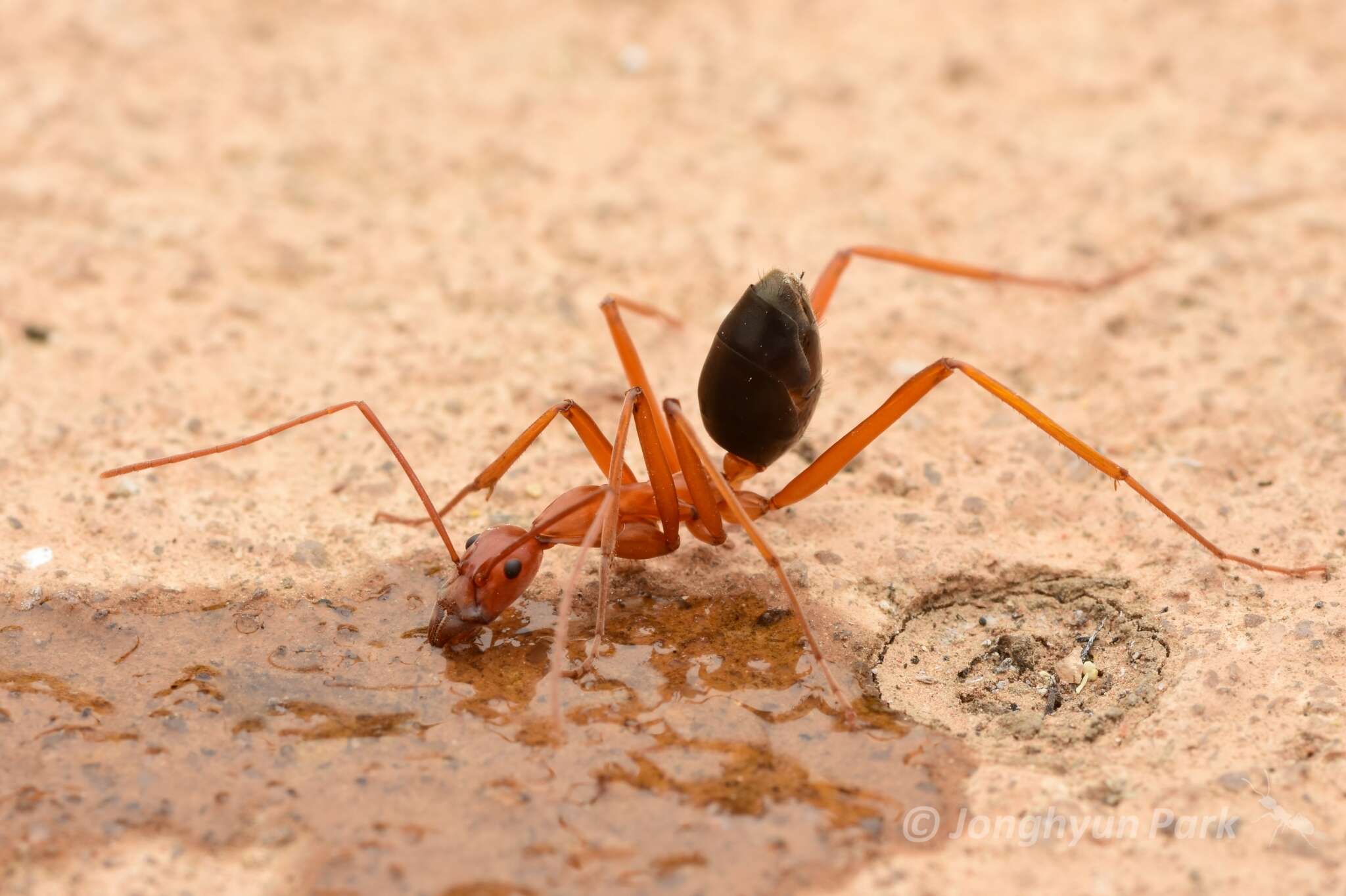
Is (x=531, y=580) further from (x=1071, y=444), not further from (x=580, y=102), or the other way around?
(x=580, y=102)

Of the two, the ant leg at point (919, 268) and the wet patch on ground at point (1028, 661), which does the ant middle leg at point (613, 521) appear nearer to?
the wet patch on ground at point (1028, 661)

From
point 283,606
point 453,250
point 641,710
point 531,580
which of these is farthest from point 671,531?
point 453,250

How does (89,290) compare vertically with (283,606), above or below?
above

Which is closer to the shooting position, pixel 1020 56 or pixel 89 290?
pixel 89 290

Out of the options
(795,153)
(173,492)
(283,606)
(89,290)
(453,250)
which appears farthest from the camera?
(795,153)

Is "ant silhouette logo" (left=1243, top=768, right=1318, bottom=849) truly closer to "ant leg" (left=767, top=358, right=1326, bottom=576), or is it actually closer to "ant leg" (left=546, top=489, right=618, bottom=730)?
"ant leg" (left=767, top=358, right=1326, bottom=576)
